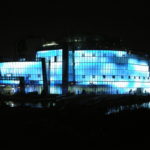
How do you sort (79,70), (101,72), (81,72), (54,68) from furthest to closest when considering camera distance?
(79,70)
(81,72)
(101,72)
(54,68)

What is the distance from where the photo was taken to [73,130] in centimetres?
2519

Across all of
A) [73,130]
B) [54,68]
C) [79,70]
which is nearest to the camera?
[73,130]

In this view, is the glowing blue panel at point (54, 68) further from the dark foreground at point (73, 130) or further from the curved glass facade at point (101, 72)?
the dark foreground at point (73, 130)

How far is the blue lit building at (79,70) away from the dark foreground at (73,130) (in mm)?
56613

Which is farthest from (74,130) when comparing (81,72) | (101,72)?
(101,72)

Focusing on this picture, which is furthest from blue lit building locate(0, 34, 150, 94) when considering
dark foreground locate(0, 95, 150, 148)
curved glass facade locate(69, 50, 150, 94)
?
dark foreground locate(0, 95, 150, 148)

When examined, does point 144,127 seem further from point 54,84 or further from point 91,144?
point 54,84

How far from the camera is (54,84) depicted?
91875 millimetres

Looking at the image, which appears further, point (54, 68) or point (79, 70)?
point (79, 70)

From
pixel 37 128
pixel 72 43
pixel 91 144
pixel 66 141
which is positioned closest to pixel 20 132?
pixel 37 128

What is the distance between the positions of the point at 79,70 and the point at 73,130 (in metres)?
69.5

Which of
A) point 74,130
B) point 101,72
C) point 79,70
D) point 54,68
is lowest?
point 74,130

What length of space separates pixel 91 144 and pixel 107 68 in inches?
2973

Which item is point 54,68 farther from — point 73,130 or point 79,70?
point 73,130
